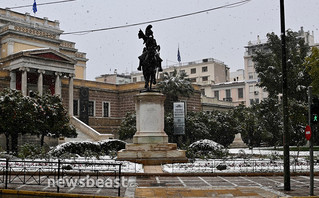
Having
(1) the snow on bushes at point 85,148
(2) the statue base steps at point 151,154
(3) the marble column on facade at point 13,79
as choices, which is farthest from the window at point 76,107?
(2) the statue base steps at point 151,154

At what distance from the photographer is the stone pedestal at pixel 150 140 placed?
18.2 m

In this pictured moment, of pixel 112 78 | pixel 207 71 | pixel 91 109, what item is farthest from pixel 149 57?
pixel 112 78

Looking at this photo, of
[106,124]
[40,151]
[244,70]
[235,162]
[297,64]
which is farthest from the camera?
[244,70]

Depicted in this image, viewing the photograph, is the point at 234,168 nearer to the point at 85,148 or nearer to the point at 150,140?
the point at 150,140

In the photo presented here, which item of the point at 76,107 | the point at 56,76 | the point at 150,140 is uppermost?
the point at 56,76

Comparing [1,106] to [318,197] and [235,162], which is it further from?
[318,197]

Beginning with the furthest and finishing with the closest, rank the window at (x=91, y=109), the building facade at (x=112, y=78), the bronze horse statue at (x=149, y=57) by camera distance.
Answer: the building facade at (x=112, y=78), the window at (x=91, y=109), the bronze horse statue at (x=149, y=57)

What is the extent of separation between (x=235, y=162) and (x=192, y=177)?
4.16 m

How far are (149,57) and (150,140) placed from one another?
403cm

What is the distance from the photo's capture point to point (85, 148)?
2284 cm

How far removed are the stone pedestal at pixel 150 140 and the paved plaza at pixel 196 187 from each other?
265 centimetres

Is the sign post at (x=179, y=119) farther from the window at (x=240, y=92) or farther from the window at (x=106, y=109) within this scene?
the window at (x=240, y=92)

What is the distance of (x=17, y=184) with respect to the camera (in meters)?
12.9

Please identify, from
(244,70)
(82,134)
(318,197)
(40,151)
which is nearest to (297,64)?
(82,134)
